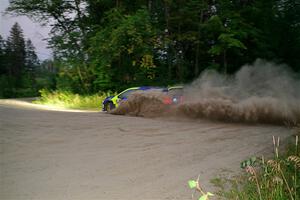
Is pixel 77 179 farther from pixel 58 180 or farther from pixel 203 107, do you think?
pixel 203 107

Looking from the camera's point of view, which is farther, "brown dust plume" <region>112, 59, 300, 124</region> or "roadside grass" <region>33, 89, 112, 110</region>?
"roadside grass" <region>33, 89, 112, 110</region>

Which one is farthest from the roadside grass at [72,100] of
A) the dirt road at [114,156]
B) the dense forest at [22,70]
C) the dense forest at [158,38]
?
the dirt road at [114,156]

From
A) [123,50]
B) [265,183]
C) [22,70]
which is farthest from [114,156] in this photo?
[22,70]

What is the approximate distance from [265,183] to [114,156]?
3.59m

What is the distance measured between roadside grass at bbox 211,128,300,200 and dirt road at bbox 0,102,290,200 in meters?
0.48

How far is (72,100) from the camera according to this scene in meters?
25.8

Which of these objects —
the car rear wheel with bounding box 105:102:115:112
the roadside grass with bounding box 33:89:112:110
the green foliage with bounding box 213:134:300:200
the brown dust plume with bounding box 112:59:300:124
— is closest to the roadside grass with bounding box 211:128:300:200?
the green foliage with bounding box 213:134:300:200

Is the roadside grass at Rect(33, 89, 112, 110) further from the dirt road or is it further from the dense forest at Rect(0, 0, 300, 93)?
the dirt road

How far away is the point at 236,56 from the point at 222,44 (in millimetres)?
4753

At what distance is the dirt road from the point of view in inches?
218

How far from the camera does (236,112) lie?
43.1 ft

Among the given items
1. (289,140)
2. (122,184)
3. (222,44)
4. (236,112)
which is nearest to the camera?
(122,184)

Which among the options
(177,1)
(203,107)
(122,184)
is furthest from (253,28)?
(122,184)

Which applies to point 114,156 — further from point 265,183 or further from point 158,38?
point 158,38
